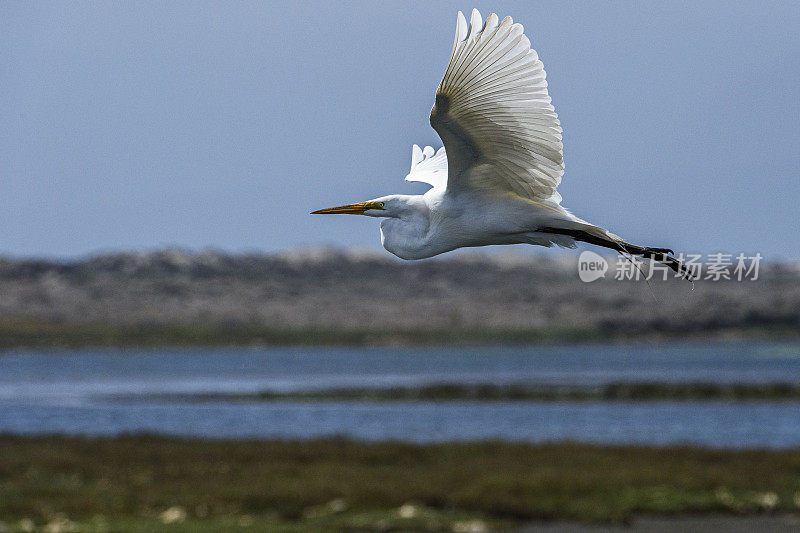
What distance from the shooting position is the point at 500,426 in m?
40.9

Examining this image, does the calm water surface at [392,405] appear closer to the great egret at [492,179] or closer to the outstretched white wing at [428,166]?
the outstretched white wing at [428,166]

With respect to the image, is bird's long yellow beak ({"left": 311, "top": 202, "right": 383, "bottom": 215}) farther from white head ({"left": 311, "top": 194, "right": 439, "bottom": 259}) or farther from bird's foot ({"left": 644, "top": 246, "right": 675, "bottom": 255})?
bird's foot ({"left": 644, "top": 246, "right": 675, "bottom": 255})

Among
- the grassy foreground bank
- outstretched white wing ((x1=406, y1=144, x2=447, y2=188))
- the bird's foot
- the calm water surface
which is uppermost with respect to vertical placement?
outstretched white wing ((x1=406, y1=144, x2=447, y2=188))

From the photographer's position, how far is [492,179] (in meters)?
4.36

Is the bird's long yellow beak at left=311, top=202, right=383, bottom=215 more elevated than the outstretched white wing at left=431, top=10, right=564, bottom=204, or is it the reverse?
the outstretched white wing at left=431, top=10, right=564, bottom=204

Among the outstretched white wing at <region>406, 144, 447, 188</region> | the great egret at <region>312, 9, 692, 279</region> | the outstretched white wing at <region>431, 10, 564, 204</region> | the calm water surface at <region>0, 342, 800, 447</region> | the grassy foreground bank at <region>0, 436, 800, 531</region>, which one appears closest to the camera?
the outstretched white wing at <region>431, 10, 564, 204</region>

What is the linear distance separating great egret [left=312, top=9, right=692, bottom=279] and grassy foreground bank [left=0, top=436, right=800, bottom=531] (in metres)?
12.0

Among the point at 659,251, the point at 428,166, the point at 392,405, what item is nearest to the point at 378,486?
the point at 428,166

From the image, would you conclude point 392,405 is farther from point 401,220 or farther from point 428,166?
point 401,220

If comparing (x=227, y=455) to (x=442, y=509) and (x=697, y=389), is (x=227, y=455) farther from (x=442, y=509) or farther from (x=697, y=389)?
(x=697, y=389)

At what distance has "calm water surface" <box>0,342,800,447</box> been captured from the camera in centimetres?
3878

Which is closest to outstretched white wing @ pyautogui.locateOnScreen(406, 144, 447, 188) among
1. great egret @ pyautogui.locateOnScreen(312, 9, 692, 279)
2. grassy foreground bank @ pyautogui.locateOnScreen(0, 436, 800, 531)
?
great egret @ pyautogui.locateOnScreen(312, 9, 692, 279)

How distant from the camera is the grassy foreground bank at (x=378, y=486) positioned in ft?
56.4

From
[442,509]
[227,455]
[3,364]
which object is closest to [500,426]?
[227,455]
